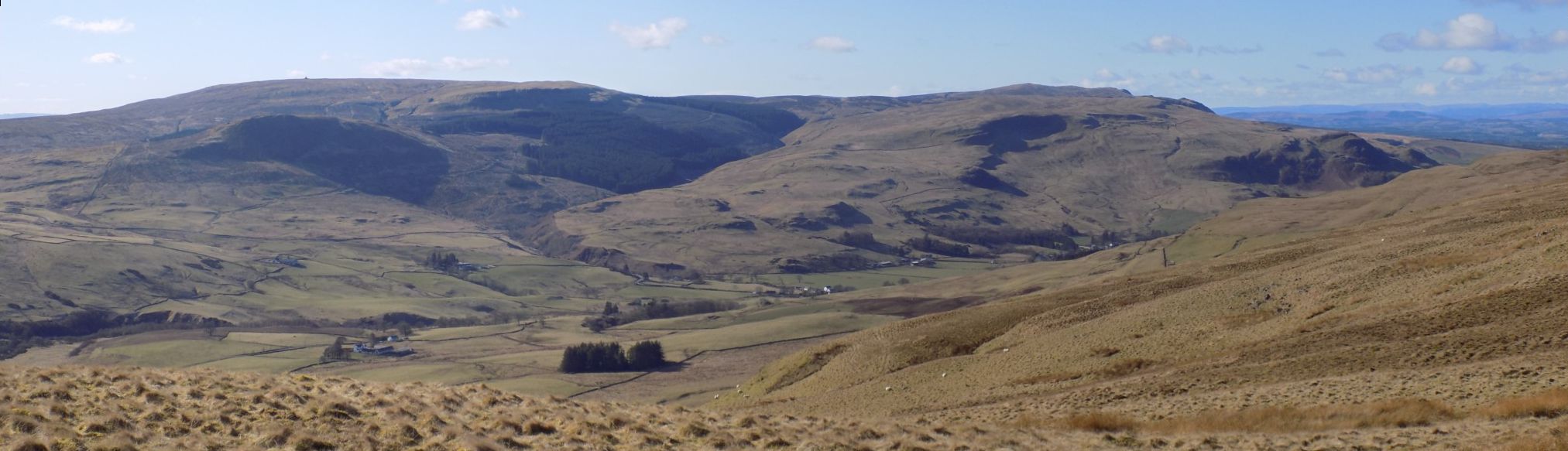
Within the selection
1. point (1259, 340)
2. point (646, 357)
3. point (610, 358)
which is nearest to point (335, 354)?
point (610, 358)

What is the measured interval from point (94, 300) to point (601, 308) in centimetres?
6974

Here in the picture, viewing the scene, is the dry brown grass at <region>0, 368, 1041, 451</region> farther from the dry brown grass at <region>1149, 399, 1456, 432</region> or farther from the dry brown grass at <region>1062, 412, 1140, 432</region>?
the dry brown grass at <region>1149, 399, 1456, 432</region>

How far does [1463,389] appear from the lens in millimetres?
33812

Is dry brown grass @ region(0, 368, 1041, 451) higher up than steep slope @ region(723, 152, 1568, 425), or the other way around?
dry brown grass @ region(0, 368, 1041, 451)

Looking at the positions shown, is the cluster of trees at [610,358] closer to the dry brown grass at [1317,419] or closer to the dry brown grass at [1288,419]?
the dry brown grass at [1288,419]

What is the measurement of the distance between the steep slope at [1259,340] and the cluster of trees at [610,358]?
118ft

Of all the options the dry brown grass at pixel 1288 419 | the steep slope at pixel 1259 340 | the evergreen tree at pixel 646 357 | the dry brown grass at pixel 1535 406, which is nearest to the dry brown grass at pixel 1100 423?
the dry brown grass at pixel 1288 419

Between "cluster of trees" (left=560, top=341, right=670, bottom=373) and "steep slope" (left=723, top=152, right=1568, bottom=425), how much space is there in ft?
118

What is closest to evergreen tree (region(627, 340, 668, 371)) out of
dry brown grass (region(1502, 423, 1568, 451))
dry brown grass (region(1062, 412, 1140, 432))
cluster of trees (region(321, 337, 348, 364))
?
cluster of trees (region(321, 337, 348, 364))

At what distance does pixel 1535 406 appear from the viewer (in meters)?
29.9

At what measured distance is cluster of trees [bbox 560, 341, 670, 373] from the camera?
10269 centimetres

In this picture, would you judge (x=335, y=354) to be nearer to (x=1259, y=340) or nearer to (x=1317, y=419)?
(x=1259, y=340)

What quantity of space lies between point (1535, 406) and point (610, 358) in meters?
81.2

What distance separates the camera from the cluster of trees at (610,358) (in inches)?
4043
